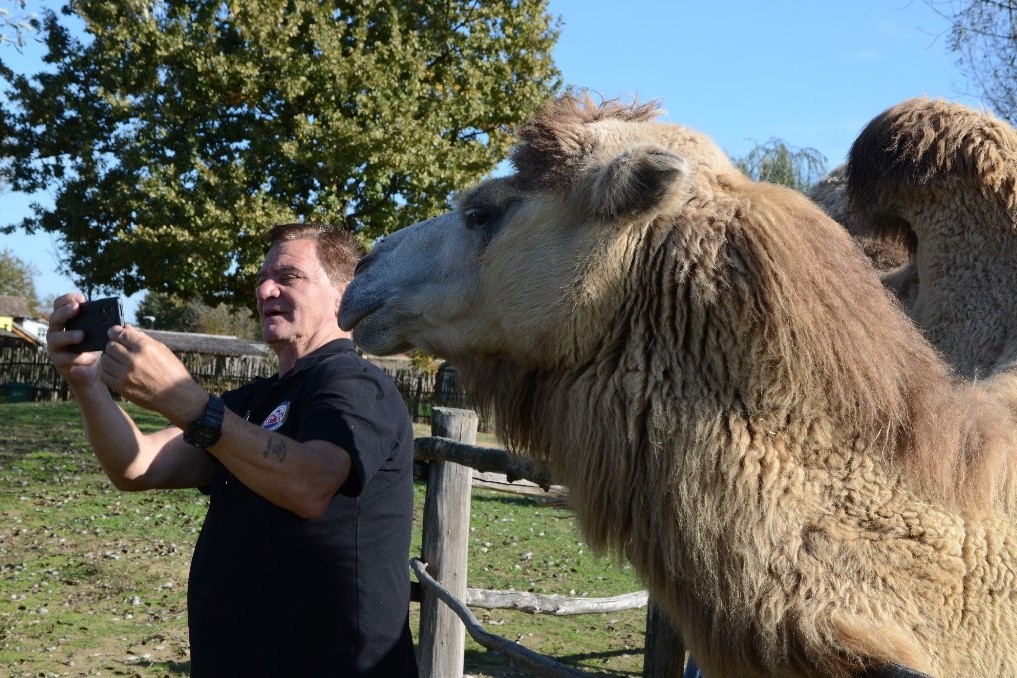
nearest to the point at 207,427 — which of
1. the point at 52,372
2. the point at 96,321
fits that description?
the point at 96,321

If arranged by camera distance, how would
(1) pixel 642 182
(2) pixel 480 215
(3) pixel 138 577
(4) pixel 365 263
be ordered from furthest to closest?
(3) pixel 138 577 → (4) pixel 365 263 → (2) pixel 480 215 → (1) pixel 642 182

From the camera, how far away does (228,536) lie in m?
2.98

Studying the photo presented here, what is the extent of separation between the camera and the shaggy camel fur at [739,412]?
6.83 ft

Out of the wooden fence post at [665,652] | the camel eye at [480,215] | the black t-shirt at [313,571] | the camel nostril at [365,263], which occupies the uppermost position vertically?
the camel eye at [480,215]

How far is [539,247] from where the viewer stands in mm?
2539

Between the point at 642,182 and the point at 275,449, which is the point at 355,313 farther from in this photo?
the point at 642,182

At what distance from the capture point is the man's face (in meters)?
3.37

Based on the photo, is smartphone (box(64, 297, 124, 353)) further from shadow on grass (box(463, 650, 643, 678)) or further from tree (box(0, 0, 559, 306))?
tree (box(0, 0, 559, 306))

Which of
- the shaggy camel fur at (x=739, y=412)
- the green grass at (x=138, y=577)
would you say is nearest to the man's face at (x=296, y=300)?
the shaggy camel fur at (x=739, y=412)

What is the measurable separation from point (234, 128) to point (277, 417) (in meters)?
17.2

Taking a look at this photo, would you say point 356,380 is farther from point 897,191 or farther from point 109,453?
point 897,191

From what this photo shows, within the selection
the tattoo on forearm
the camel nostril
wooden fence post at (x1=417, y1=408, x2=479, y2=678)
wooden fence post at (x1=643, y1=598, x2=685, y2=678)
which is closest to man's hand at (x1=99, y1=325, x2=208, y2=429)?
the tattoo on forearm

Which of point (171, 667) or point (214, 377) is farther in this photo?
point (214, 377)

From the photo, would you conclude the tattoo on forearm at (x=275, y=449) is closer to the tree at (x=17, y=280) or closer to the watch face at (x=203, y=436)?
the watch face at (x=203, y=436)
